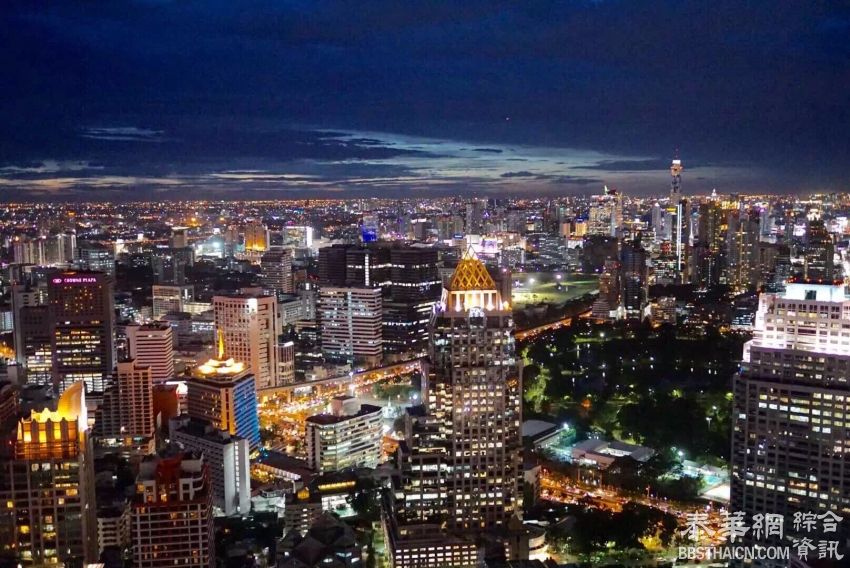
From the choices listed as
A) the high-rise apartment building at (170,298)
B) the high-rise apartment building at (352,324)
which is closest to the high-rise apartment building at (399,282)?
the high-rise apartment building at (352,324)

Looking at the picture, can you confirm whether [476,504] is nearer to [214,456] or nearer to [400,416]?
[214,456]

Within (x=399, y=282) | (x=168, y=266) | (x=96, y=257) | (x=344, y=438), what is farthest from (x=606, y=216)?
(x=344, y=438)

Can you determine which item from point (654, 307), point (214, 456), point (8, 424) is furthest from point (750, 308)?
point (8, 424)

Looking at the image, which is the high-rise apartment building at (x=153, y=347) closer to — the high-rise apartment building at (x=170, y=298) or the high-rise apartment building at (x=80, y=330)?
the high-rise apartment building at (x=80, y=330)

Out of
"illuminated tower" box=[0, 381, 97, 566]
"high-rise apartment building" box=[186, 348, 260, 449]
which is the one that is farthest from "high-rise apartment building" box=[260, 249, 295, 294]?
"illuminated tower" box=[0, 381, 97, 566]

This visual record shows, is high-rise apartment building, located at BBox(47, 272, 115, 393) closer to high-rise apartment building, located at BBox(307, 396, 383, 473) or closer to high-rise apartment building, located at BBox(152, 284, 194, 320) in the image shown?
high-rise apartment building, located at BBox(307, 396, 383, 473)
